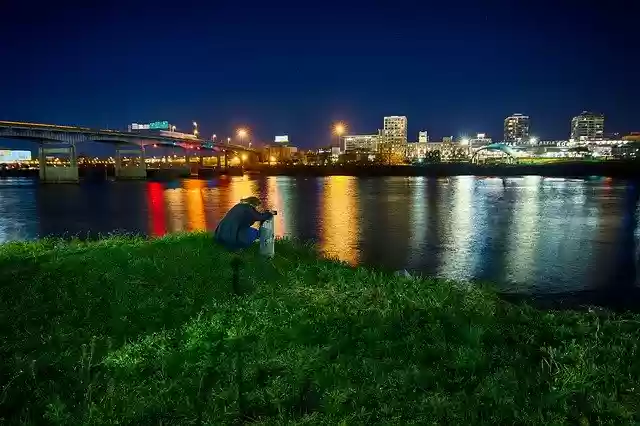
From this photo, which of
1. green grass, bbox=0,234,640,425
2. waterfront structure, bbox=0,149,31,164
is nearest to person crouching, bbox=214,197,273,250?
green grass, bbox=0,234,640,425

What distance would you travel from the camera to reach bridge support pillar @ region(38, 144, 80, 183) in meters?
95.0

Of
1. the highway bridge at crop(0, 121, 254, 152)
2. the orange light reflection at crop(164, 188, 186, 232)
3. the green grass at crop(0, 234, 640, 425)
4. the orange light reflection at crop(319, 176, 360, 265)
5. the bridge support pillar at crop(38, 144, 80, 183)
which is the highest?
the highway bridge at crop(0, 121, 254, 152)

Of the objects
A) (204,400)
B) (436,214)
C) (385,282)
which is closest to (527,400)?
(204,400)

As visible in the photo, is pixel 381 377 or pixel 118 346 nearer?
pixel 381 377

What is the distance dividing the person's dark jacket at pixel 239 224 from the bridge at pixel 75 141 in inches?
2851

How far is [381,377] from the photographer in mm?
5406

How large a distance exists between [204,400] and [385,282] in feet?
17.5

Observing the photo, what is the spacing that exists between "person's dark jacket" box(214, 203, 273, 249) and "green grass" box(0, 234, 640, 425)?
41.1 inches

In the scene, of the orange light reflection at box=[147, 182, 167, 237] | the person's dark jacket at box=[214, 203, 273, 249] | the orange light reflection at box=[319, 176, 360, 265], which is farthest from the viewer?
the orange light reflection at box=[147, 182, 167, 237]

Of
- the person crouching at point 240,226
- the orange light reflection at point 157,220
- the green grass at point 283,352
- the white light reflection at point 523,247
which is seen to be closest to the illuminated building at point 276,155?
the orange light reflection at point 157,220

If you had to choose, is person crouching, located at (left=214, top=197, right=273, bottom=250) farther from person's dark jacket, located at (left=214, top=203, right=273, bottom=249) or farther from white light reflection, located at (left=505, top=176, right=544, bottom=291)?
white light reflection, located at (left=505, top=176, right=544, bottom=291)

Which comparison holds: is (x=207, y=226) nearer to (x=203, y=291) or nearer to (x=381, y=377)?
(x=203, y=291)

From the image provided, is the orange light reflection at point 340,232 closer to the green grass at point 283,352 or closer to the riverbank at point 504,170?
the green grass at point 283,352

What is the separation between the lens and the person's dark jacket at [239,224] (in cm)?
1073
